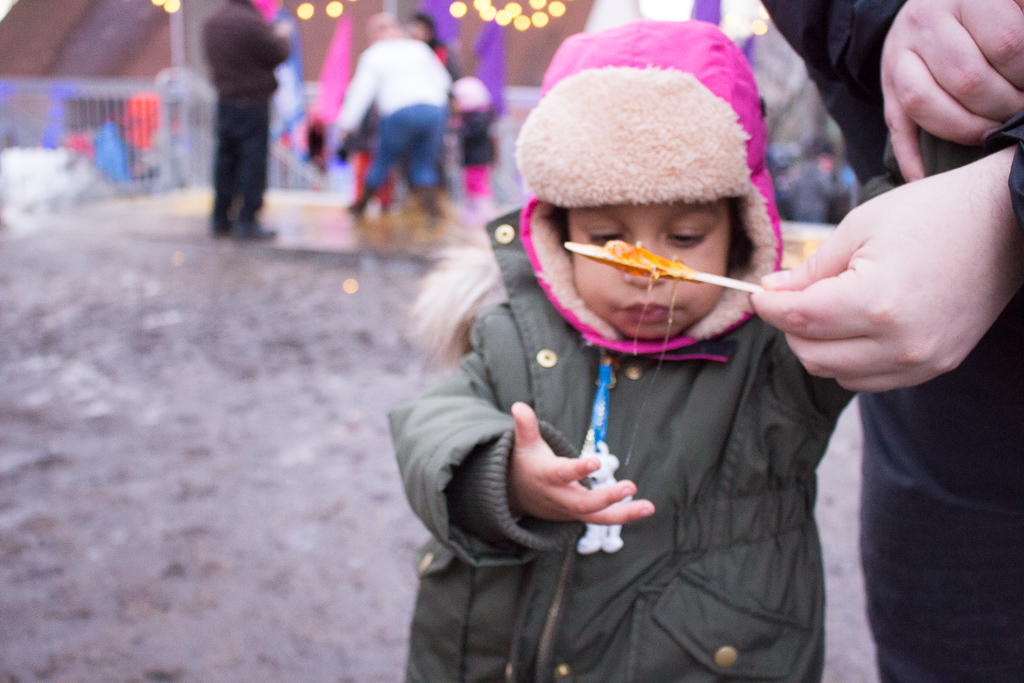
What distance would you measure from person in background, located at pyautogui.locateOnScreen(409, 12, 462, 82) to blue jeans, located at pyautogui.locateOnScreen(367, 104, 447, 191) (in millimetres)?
911

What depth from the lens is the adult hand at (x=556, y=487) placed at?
1.16m

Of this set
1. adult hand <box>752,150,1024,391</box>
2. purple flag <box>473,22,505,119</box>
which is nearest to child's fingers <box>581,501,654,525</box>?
adult hand <box>752,150,1024,391</box>

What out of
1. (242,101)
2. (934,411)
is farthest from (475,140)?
(934,411)

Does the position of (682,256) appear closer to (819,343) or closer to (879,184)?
(879,184)

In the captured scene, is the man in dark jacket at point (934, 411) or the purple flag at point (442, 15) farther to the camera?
the purple flag at point (442, 15)

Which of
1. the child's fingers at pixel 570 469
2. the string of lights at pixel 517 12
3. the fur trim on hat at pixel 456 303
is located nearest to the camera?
the child's fingers at pixel 570 469

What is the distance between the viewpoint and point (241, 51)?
21.9 ft

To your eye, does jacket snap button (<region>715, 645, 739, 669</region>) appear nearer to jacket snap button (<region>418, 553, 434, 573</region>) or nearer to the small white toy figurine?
the small white toy figurine

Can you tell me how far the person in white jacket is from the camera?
7.40 meters

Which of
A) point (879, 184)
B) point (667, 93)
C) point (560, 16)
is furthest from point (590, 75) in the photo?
point (560, 16)

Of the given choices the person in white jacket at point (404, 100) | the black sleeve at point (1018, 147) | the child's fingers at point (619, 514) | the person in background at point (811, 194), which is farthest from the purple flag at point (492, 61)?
the black sleeve at point (1018, 147)

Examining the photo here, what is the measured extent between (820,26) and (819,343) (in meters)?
0.60

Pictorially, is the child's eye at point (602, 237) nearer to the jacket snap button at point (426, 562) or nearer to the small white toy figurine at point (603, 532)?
the small white toy figurine at point (603, 532)

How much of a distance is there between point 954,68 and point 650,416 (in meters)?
0.67
